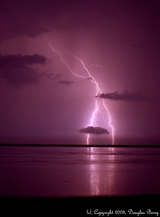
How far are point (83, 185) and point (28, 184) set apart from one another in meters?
1.45

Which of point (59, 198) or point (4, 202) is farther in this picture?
point (59, 198)

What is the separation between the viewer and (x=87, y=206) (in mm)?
3895

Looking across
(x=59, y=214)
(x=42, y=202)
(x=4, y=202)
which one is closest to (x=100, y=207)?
(x=59, y=214)

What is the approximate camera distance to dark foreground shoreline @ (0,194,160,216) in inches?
145

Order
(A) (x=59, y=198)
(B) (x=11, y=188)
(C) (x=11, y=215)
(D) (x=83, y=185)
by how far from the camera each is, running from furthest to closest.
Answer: (D) (x=83, y=185) → (B) (x=11, y=188) → (A) (x=59, y=198) → (C) (x=11, y=215)

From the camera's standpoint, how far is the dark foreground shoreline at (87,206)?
369 cm

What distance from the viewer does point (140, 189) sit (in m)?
6.48

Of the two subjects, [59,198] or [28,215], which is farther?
[59,198]

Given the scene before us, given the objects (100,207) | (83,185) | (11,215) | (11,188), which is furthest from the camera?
(83,185)

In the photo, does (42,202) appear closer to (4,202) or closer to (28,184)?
(4,202)

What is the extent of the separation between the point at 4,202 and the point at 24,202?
304mm

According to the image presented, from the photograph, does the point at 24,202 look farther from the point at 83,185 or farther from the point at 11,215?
the point at 83,185

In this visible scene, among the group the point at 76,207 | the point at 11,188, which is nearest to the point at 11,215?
the point at 76,207

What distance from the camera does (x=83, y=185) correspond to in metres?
7.01
